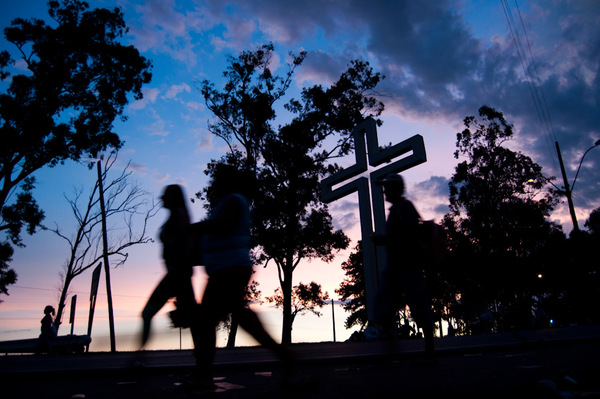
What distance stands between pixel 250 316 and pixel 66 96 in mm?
19275

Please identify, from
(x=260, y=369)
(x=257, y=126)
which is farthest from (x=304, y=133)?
(x=260, y=369)

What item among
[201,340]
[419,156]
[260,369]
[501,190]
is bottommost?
[260,369]

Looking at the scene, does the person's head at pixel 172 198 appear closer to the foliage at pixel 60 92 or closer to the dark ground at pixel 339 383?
the dark ground at pixel 339 383

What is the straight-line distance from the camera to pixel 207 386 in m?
2.95

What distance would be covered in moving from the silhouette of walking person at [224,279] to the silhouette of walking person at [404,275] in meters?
1.51

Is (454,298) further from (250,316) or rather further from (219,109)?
(250,316)

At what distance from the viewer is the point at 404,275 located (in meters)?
4.20

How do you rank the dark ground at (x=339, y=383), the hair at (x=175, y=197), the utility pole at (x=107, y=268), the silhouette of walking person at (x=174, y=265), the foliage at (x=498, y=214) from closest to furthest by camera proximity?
the dark ground at (x=339, y=383)
the silhouette of walking person at (x=174, y=265)
the hair at (x=175, y=197)
the utility pole at (x=107, y=268)
the foliage at (x=498, y=214)

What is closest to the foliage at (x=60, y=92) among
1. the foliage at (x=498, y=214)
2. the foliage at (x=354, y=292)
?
the foliage at (x=498, y=214)

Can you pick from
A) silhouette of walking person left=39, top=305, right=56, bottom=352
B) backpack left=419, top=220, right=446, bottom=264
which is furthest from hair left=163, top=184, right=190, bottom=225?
silhouette of walking person left=39, top=305, right=56, bottom=352

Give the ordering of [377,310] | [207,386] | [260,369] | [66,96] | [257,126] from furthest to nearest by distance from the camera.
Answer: [257,126] → [66,96] → [260,369] → [377,310] → [207,386]

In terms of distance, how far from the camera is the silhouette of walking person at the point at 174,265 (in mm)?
3420

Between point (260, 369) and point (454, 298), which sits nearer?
point (260, 369)

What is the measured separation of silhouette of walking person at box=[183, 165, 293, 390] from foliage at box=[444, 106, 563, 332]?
30.6m
